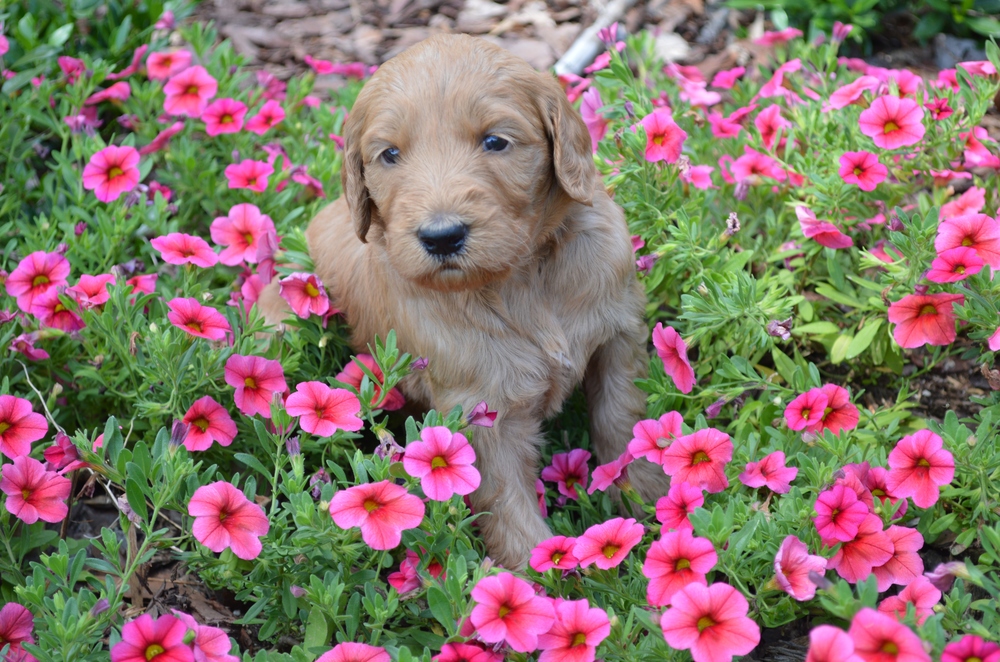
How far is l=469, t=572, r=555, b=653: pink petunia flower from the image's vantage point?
8.61 ft

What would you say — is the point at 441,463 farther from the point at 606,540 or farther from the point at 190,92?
the point at 190,92

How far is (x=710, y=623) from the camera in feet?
8.16

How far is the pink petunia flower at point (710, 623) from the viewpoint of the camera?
244 cm

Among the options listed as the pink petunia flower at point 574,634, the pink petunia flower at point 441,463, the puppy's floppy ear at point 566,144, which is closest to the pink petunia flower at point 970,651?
the pink petunia flower at point 574,634

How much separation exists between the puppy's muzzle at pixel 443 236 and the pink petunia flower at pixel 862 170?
181 centimetres

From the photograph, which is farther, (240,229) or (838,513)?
(240,229)

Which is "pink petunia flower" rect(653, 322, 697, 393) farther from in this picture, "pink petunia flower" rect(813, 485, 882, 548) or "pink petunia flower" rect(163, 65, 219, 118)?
"pink petunia flower" rect(163, 65, 219, 118)

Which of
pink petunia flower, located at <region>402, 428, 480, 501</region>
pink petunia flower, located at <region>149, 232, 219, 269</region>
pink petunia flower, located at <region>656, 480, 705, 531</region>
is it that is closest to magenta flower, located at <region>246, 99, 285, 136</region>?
pink petunia flower, located at <region>149, 232, 219, 269</region>

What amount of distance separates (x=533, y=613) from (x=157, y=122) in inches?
146

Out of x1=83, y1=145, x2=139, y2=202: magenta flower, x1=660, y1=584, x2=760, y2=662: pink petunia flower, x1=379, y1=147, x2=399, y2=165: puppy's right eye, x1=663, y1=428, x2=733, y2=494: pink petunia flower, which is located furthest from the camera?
x1=83, y1=145, x2=139, y2=202: magenta flower

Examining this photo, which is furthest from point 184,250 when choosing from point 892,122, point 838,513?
point 892,122

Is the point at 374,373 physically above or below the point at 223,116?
below

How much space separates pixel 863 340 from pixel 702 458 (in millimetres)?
1059

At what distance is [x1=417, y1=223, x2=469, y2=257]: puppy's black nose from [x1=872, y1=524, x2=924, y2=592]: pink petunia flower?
1.56 meters
